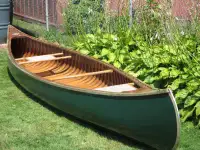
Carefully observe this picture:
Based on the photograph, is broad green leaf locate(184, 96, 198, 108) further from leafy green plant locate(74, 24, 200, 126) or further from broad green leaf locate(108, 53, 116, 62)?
broad green leaf locate(108, 53, 116, 62)

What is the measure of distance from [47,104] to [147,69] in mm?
1563

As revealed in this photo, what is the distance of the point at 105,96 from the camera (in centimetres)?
508

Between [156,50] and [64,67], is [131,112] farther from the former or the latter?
[64,67]

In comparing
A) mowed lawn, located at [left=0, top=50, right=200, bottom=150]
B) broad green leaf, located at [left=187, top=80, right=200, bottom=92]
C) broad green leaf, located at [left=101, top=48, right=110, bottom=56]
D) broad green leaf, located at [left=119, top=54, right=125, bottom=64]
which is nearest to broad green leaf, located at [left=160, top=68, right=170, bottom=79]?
broad green leaf, located at [left=187, top=80, right=200, bottom=92]

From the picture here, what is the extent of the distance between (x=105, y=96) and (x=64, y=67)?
9.51 ft

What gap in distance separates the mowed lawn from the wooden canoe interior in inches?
21.2

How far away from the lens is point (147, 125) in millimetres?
4738

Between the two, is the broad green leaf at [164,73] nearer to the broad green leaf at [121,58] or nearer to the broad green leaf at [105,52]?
the broad green leaf at [121,58]

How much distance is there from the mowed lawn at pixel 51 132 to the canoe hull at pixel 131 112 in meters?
0.18

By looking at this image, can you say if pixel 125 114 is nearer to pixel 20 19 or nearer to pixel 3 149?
pixel 3 149

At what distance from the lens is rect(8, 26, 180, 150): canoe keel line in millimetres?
4574

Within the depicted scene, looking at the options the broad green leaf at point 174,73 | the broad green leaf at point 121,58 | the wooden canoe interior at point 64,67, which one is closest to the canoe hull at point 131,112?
the wooden canoe interior at point 64,67

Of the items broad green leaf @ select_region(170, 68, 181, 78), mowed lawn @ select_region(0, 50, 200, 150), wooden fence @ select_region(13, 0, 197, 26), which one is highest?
broad green leaf @ select_region(170, 68, 181, 78)

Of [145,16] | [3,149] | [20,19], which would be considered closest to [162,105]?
[3,149]
